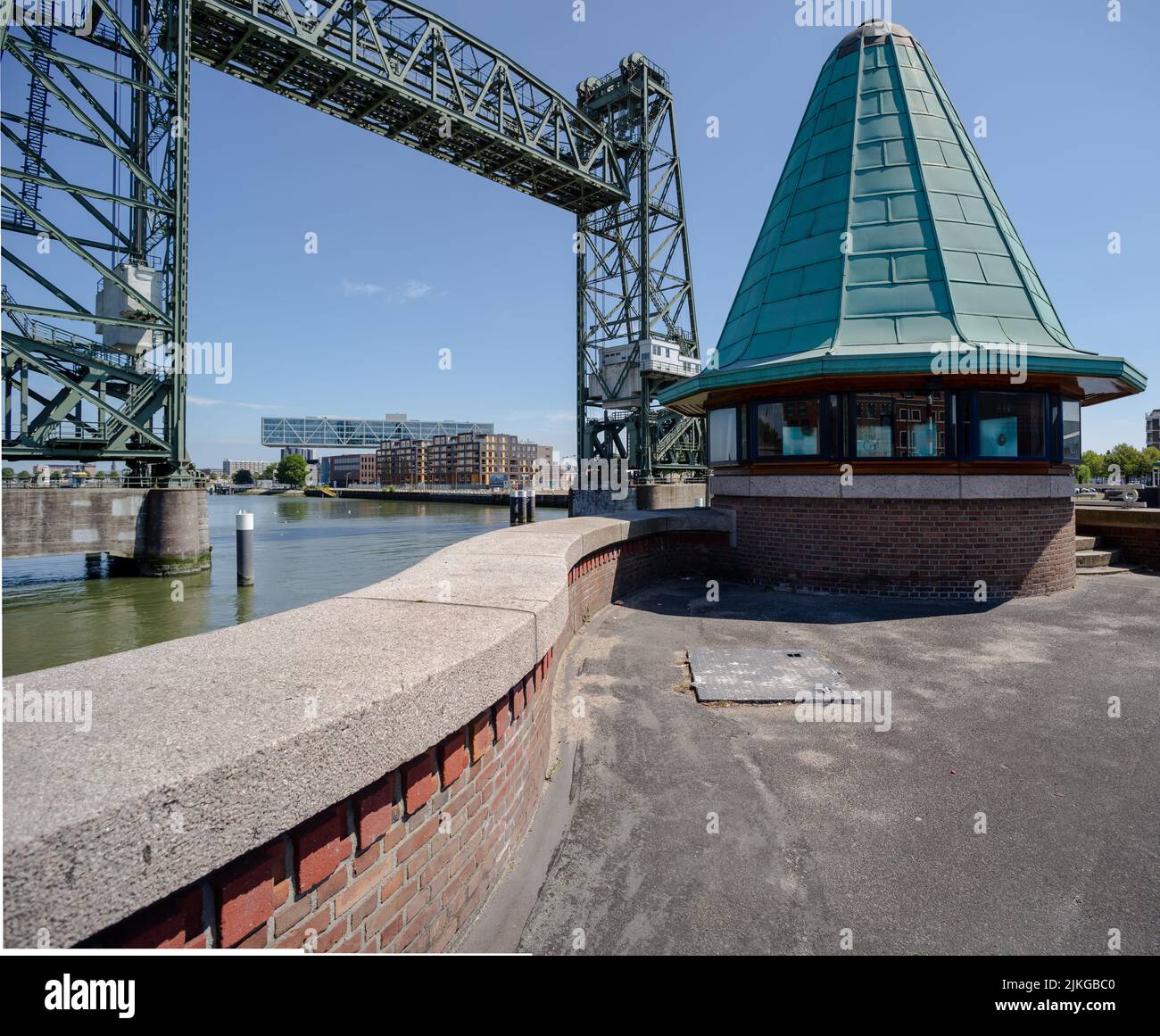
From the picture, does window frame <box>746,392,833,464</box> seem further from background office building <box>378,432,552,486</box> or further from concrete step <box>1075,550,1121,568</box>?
background office building <box>378,432,552,486</box>

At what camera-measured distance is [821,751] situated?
15.1ft

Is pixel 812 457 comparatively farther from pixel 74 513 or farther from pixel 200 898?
pixel 74 513

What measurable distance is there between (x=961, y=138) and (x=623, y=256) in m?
34.3

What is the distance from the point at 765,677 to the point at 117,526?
26103 mm

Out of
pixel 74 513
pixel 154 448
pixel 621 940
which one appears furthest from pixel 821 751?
pixel 154 448

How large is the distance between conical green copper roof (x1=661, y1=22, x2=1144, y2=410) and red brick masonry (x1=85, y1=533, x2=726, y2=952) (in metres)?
8.85

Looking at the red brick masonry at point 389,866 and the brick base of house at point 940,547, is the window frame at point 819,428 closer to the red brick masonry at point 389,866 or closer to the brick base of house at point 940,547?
the brick base of house at point 940,547

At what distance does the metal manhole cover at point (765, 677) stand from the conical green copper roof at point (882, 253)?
534cm

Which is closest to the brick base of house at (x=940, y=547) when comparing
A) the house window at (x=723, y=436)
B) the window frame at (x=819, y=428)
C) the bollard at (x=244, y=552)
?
the window frame at (x=819, y=428)

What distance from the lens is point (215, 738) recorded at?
1.76m

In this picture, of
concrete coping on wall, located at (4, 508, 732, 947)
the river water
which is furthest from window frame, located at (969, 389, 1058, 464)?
the river water

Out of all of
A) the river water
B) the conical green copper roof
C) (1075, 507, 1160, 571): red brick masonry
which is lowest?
the river water

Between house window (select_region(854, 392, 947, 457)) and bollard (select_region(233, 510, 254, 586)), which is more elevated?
house window (select_region(854, 392, 947, 457))

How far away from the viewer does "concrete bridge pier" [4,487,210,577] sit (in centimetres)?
2148
